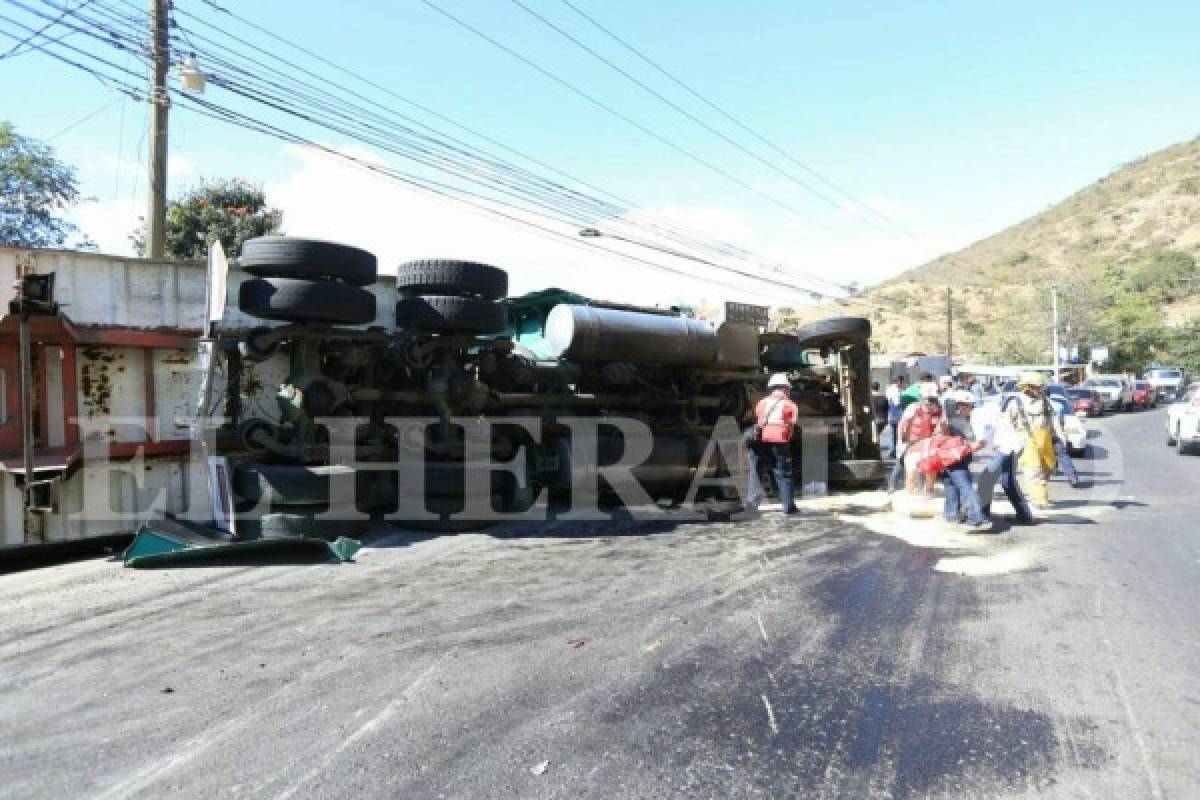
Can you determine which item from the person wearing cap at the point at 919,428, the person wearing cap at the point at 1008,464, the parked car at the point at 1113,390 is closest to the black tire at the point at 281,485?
the person wearing cap at the point at 919,428

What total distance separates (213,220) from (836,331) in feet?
45.5

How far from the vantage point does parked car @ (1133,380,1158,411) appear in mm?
34378

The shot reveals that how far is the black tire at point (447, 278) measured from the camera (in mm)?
7738

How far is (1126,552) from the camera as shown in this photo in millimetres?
6461

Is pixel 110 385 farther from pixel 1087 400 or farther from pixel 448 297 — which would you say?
pixel 1087 400

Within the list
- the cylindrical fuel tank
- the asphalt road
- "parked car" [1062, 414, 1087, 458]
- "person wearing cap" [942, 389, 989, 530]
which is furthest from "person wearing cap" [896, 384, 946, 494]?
"parked car" [1062, 414, 1087, 458]

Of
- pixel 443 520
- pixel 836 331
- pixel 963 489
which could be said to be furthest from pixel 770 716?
pixel 836 331

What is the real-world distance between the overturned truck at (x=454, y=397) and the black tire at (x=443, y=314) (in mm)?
14

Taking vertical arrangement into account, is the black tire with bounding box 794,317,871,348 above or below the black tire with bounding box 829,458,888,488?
above

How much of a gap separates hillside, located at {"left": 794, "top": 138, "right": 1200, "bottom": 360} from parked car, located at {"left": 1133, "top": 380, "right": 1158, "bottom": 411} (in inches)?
564

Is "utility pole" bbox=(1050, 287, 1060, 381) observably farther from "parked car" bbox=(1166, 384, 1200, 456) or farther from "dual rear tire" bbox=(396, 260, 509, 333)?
"dual rear tire" bbox=(396, 260, 509, 333)

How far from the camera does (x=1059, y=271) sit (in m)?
72.6

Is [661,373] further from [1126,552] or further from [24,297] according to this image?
[24,297]

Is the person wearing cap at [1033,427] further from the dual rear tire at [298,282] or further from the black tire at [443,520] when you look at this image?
the dual rear tire at [298,282]
